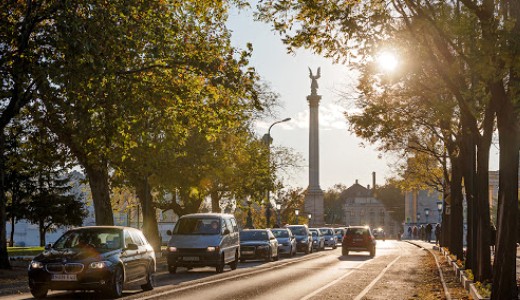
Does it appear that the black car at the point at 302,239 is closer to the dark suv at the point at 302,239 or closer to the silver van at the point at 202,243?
the dark suv at the point at 302,239

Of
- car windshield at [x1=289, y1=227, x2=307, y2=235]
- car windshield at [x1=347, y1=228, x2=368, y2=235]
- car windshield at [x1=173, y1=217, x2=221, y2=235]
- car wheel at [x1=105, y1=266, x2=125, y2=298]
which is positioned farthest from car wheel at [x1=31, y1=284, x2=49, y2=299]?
car windshield at [x1=289, y1=227, x2=307, y2=235]

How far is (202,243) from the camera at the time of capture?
A: 87.6 ft

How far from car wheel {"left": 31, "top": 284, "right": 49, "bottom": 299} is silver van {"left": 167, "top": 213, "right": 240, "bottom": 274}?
9697 mm

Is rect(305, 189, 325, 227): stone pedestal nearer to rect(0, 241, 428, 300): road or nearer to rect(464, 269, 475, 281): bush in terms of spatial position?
rect(0, 241, 428, 300): road

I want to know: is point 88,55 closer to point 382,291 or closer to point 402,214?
point 382,291

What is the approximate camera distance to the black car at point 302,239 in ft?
158

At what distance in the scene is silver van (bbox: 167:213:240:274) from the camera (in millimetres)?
26547

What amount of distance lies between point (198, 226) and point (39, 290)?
37.0ft

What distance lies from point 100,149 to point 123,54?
5.59 metres

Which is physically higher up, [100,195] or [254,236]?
A: [100,195]

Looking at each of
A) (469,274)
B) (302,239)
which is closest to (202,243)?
(469,274)

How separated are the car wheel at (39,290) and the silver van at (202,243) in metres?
9.70

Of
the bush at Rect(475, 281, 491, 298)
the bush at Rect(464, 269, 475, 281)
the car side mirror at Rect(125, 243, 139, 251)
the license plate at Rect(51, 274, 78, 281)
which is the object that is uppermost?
the car side mirror at Rect(125, 243, 139, 251)

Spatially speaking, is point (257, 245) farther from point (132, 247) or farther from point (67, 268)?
point (67, 268)
